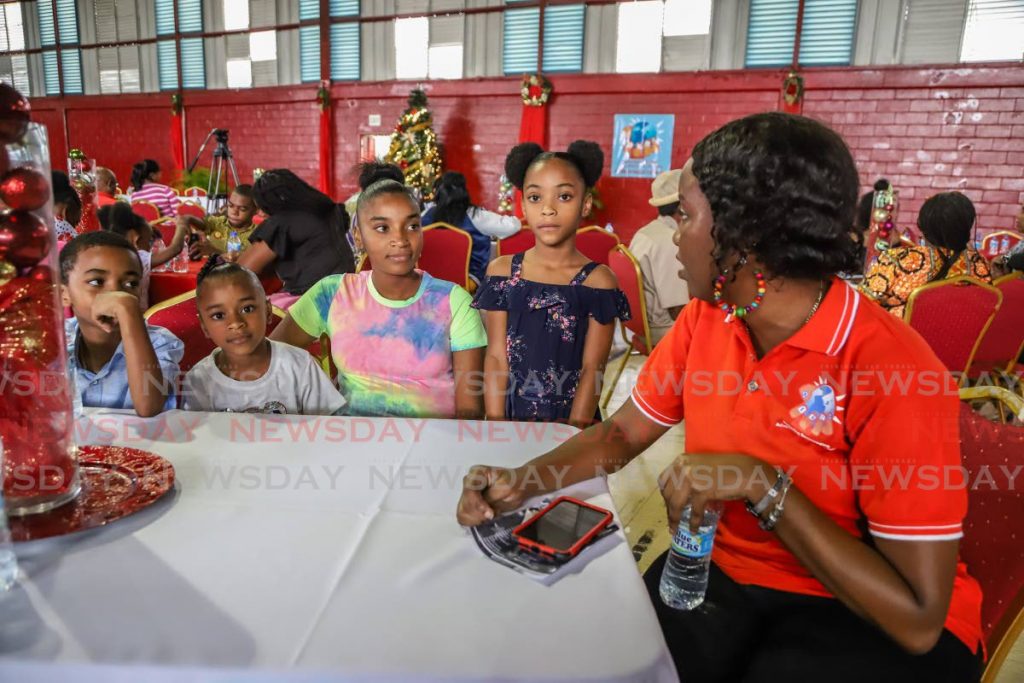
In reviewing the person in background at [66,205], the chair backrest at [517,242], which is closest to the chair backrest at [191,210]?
the person in background at [66,205]

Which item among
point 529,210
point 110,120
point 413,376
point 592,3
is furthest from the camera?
point 110,120

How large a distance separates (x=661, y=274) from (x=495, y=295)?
1.74 metres

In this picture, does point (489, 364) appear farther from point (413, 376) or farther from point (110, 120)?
point (110, 120)

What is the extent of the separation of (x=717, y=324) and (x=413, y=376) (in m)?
0.93

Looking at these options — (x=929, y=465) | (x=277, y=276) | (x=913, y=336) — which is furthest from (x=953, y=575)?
(x=277, y=276)

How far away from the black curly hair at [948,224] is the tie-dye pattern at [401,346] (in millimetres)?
2429

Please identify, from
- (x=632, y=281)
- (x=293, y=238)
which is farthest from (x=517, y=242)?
(x=293, y=238)

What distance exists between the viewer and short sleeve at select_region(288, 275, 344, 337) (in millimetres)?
1863

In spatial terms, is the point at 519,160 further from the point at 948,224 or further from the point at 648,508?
the point at 948,224

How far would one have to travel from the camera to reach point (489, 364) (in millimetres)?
1917

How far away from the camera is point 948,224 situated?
2971 mm

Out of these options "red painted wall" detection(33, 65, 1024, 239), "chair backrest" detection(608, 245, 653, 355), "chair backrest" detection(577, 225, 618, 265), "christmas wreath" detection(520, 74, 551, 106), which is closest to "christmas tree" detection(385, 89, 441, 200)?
"red painted wall" detection(33, 65, 1024, 239)

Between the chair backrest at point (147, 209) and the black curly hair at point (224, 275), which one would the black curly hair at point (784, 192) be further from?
A: the chair backrest at point (147, 209)

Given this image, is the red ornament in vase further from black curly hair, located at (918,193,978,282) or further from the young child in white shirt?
black curly hair, located at (918,193,978,282)
